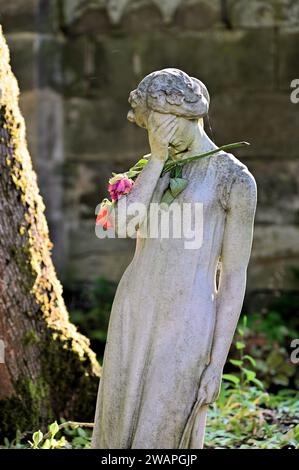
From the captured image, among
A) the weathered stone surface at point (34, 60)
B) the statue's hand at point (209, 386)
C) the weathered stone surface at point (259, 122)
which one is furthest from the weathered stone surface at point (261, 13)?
the statue's hand at point (209, 386)

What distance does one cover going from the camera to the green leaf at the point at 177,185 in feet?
11.9

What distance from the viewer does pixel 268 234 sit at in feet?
26.2

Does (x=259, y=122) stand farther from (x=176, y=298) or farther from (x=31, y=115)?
(x=176, y=298)

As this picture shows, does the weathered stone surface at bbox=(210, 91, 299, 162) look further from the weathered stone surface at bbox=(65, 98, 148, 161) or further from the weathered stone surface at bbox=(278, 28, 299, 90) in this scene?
the weathered stone surface at bbox=(65, 98, 148, 161)

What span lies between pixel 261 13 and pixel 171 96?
4.64 meters

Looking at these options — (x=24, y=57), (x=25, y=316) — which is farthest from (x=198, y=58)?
(x=25, y=316)

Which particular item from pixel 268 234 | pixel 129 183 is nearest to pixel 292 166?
pixel 268 234

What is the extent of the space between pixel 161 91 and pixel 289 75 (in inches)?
179

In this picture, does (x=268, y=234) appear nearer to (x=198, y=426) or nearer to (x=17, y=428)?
(x=17, y=428)

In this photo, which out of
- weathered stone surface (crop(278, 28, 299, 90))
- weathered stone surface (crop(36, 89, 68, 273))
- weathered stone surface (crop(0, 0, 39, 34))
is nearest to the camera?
weathered stone surface (crop(0, 0, 39, 34))

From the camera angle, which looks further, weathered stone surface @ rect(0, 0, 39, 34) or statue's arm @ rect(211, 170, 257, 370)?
weathered stone surface @ rect(0, 0, 39, 34)

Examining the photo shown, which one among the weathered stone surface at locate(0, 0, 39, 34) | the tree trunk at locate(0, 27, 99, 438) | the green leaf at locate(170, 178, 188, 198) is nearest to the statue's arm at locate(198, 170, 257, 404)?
the green leaf at locate(170, 178, 188, 198)

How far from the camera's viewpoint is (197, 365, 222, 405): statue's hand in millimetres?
3580

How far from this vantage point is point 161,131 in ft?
11.8
